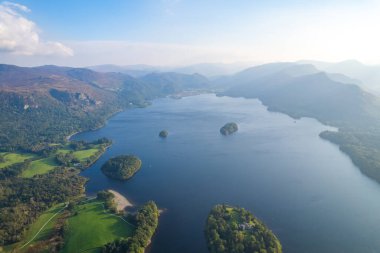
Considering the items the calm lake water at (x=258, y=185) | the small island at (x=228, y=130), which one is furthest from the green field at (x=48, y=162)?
the small island at (x=228, y=130)

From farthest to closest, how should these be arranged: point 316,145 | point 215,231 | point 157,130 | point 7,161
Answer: point 157,130 → point 316,145 → point 7,161 → point 215,231

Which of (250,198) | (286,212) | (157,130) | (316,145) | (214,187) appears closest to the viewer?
(286,212)

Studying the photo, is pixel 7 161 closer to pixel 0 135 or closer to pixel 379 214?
pixel 0 135

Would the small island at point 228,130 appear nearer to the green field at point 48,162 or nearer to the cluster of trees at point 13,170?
the green field at point 48,162

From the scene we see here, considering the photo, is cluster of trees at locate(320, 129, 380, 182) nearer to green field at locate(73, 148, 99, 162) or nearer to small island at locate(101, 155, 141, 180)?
small island at locate(101, 155, 141, 180)

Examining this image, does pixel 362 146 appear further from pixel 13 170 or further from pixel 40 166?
pixel 13 170

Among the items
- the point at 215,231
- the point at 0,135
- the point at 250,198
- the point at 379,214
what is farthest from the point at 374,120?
the point at 0,135

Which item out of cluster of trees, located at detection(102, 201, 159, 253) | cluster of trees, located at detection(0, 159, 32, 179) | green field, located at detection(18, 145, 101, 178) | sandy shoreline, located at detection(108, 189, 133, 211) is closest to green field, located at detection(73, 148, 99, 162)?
green field, located at detection(18, 145, 101, 178)
